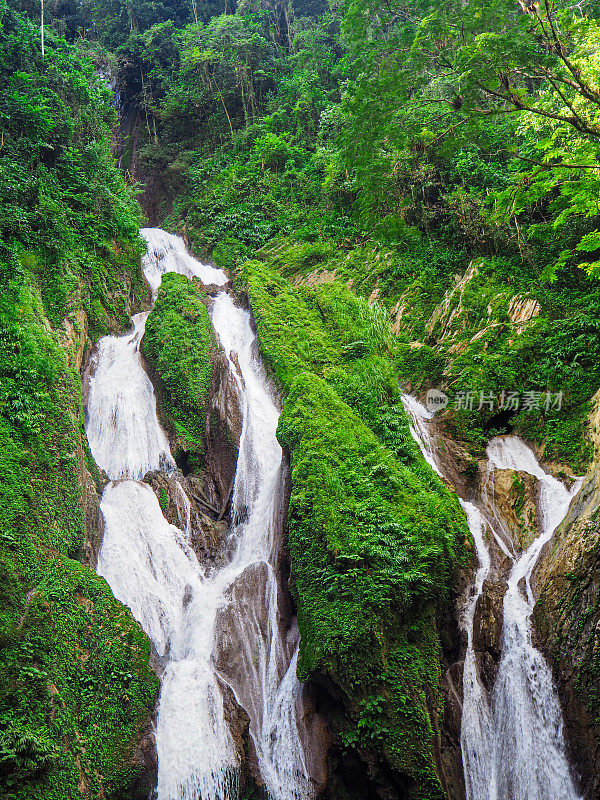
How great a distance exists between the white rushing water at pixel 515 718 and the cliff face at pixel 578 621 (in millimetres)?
202

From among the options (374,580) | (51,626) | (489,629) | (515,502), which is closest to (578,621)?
(489,629)

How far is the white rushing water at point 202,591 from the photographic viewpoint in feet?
24.7

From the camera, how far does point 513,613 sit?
Result: 802 cm

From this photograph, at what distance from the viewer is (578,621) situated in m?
7.03

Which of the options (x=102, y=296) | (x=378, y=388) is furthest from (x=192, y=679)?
(x=102, y=296)

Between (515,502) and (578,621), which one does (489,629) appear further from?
(515,502)

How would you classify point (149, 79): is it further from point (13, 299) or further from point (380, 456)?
point (380, 456)

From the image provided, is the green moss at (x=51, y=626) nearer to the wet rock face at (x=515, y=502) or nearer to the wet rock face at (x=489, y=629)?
the wet rock face at (x=489, y=629)

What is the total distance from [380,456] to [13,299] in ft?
27.1

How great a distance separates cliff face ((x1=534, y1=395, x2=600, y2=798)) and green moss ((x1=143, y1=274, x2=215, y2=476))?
8.39m

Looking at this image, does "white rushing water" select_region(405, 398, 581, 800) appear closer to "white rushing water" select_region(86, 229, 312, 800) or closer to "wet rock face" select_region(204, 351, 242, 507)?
"white rushing water" select_region(86, 229, 312, 800)

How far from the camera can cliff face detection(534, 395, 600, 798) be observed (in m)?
6.56

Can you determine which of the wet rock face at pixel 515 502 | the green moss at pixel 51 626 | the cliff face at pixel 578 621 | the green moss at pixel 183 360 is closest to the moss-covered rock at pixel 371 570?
the wet rock face at pixel 515 502

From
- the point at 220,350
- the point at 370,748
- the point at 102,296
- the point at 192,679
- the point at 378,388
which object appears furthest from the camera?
the point at 102,296
